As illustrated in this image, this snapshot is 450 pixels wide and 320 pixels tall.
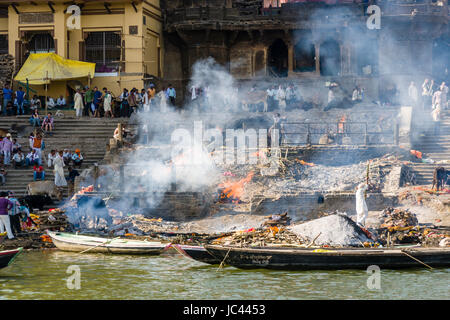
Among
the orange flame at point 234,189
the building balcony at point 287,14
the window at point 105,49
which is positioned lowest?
the orange flame at point 234,189

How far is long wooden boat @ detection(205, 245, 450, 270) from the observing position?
17.1m

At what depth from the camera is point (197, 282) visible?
16.8 m

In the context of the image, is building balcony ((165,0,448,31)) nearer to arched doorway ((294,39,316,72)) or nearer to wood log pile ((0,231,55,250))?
arched doorway ((294,39,316,72))

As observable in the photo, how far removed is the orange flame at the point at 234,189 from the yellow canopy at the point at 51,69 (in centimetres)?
1137

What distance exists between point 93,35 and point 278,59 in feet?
28.8

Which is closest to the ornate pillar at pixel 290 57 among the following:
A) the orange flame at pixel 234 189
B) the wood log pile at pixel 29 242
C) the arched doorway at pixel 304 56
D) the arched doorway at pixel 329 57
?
the arched doorway at pixel 304 56

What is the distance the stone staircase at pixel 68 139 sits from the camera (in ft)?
90.6

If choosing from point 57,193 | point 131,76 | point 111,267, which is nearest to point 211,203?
point 57,193

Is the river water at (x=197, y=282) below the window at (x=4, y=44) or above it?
below

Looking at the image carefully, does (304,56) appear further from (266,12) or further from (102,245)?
(102,245)

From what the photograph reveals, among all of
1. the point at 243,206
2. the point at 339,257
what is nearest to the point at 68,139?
the point at 243,206

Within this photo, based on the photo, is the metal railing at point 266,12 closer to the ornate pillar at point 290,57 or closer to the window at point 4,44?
the ornate pillar at point 290,57

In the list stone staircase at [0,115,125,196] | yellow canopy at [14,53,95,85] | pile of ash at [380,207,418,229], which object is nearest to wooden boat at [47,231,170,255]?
pile of ash at [380,207,418,229]

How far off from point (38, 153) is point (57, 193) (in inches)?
123
